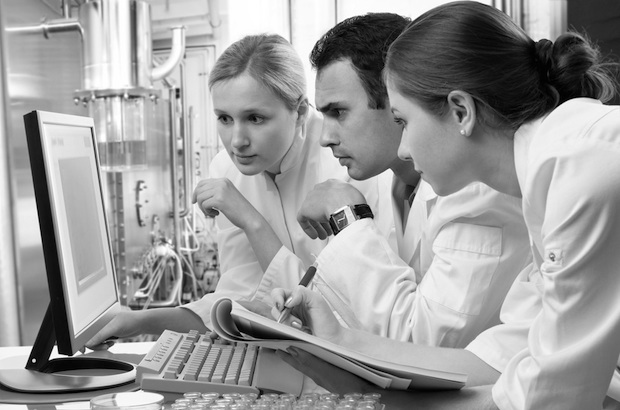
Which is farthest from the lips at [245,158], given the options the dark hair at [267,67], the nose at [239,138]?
the dark hair at [267,67]

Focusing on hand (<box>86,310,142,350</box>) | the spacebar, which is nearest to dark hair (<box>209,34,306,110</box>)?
hand (<box>86,310,142,350</box>)

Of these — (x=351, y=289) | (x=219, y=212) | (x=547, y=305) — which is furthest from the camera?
(x=219, y=212)

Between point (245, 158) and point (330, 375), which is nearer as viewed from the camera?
point (330, 375)

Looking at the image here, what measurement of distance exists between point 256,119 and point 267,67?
4.6 inches

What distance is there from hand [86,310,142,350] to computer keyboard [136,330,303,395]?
224mm

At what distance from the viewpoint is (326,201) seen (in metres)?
1.33

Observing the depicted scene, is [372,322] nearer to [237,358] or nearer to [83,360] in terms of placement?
[237,358]

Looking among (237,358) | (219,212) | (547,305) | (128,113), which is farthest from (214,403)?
(128,113)

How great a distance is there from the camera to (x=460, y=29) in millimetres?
896

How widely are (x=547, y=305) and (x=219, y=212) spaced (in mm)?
1047

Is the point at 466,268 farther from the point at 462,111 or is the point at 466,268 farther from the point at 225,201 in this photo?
the point at 225,201

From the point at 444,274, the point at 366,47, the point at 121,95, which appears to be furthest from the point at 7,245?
the point at 444,274

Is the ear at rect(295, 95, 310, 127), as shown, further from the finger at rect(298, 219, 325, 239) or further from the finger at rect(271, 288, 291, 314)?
the finger at rect(271, 288, 291, 314)

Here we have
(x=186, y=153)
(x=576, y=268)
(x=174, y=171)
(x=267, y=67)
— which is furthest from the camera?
(x=186, y=153)
